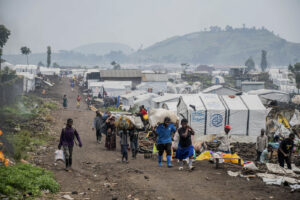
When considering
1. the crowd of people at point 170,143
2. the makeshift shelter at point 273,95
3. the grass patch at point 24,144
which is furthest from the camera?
the makeshift shelter at point 273,95

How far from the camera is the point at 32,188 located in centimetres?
709

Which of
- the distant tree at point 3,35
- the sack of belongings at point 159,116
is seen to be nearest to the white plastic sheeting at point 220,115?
the sack of belongings at point 159,116

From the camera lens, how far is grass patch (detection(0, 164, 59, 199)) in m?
6.54

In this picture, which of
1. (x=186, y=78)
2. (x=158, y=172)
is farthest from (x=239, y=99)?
(x=186, y=78)

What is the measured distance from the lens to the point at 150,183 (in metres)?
8.05

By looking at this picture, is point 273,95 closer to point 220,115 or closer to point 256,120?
point 256,120

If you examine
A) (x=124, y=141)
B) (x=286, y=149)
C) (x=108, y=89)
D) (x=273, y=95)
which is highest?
(x=273, y=95)

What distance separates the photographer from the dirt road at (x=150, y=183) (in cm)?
720

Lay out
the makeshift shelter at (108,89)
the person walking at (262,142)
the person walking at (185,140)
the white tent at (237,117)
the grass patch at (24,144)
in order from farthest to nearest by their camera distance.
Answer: the makeshift shelter at (108,89) < the white tent at (237,117) < the person walking at (262,142) < the grass patch at (24,144) < the person walking at (185,140)

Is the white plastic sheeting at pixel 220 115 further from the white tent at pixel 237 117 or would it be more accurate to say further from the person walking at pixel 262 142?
the person walking at pixel 262 142

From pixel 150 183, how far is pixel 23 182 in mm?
2710

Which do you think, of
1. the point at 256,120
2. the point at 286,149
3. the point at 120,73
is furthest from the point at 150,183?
the point at 120,73

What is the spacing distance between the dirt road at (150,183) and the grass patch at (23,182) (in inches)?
14.9

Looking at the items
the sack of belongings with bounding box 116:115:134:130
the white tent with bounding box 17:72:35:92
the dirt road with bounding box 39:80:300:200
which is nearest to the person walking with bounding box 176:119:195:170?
the dirt road with bounding box 39:80:300:200
